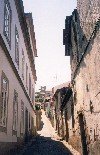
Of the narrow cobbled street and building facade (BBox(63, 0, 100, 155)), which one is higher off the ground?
building facade (BBox(63, 0, 100, 155))

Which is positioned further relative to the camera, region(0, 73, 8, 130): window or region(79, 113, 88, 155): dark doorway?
region(79, 113, 88, 155): dark doorway

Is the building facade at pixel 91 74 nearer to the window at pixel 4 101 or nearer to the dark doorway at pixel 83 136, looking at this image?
the dark doorway at pixel 83 136

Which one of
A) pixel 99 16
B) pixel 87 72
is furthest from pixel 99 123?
pixel 99 16

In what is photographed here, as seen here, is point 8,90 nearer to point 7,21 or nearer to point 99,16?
point 7,21

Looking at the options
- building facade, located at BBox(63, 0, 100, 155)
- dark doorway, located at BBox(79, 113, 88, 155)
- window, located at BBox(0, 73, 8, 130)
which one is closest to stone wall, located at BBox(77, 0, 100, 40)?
building facade, located at BBox(63, 0, 100, 155)

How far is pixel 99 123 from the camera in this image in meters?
8.11

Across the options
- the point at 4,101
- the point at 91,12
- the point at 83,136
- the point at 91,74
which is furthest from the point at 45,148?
the point at 91,12

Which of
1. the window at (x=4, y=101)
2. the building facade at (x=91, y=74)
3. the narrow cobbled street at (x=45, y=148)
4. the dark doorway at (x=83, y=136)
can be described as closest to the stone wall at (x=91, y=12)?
the building facade at (x=91, y=74)

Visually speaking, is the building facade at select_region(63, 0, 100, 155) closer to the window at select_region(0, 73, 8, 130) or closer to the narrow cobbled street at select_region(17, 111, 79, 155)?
the narrow cobbled street at select_region(17, 111, 79, 155)

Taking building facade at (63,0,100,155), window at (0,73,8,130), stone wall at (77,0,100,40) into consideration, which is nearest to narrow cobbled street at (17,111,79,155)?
building facade at (63,0,100,155)

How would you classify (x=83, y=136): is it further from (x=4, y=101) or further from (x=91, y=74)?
(x=4, y=101)

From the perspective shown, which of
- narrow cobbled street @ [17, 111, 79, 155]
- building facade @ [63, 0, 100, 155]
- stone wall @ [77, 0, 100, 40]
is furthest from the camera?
narrow cobbled street @ [17, 111, 79, 155]

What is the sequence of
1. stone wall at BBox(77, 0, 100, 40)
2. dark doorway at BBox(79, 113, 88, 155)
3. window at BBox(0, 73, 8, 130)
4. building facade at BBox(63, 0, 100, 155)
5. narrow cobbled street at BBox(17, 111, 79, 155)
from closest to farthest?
stone wall at BBox(77, 0, 100, 40), building facade at BBox(63, 0, 100, 155), window at BBox(0, 73, 8, 130), dark doorway at BBox(79, 113, 88, 155), narrow cobbled street at BBox(17, 111, 79, 155)

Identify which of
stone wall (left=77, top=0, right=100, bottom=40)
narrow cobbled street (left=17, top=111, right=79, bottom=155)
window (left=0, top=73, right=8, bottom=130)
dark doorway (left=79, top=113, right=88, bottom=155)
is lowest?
narrow cobbled street (left=17, top=111, right=79, bottom=155)
